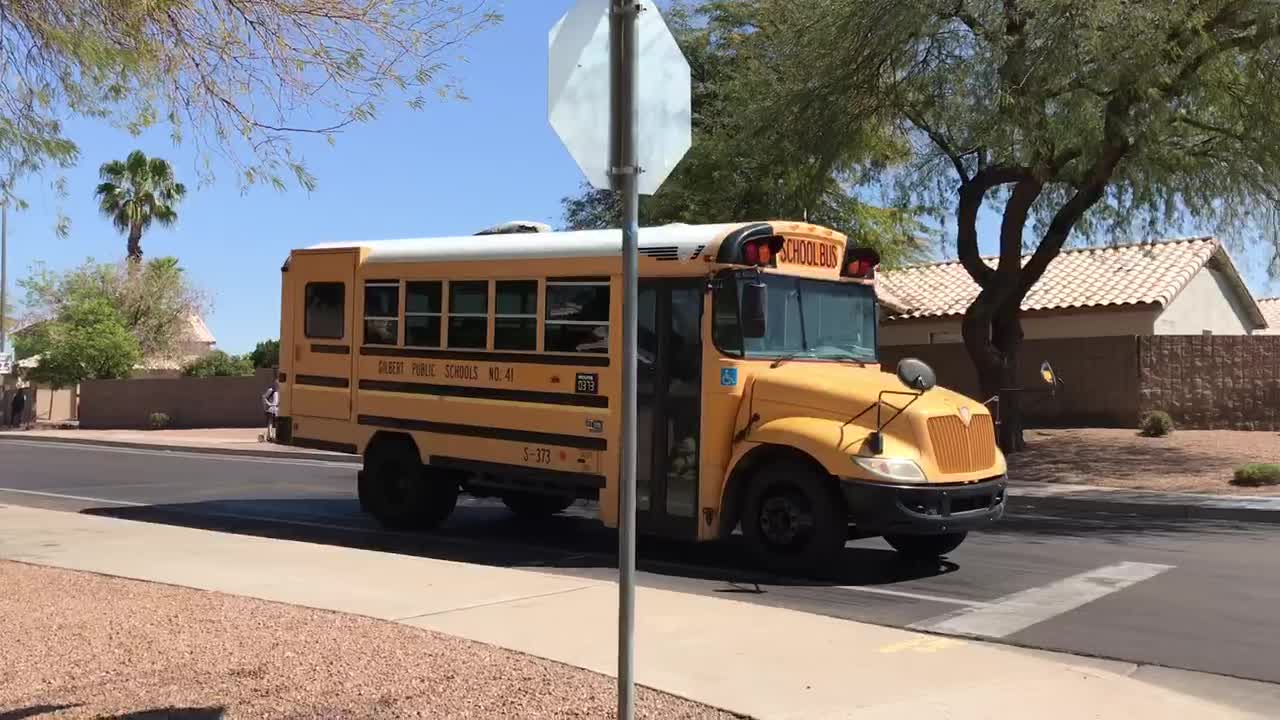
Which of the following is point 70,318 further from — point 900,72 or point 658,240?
point 658,240

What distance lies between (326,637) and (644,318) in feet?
14.3

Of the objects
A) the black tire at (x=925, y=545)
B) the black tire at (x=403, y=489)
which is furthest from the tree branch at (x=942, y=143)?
the black tire at (x=403, y=489)

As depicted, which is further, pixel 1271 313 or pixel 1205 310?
pixel 1271 313

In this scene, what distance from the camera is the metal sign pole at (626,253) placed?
466cm

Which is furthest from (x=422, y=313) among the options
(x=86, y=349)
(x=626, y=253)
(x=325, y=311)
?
(x=86, y=349)

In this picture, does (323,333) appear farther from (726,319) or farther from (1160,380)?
(1160,380)

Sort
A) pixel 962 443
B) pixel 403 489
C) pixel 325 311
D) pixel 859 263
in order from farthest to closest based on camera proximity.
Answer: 1. pixel 325 311
2. pixel 403 489
3. pixel 859 263
4. pixel 962 443

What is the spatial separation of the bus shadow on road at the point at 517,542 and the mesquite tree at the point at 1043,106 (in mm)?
7948

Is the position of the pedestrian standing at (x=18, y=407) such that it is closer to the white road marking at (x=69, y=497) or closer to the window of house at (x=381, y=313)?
the white road marking at (x=69, y=497)

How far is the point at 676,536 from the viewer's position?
1051cm

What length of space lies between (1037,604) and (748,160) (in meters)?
15.1

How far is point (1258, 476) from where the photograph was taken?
17812mm

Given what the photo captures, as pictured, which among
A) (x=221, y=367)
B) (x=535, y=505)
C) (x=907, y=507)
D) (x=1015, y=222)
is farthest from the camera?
(x=221, y=367)

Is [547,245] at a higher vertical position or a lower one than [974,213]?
lower
